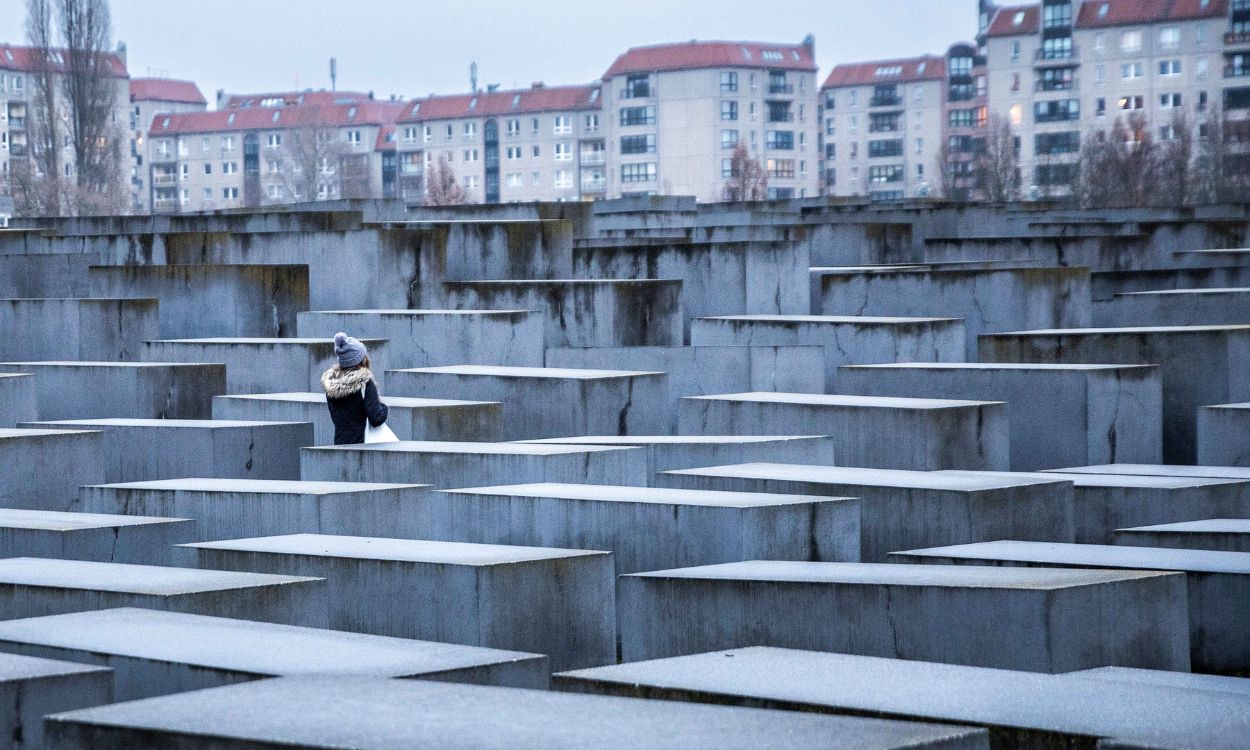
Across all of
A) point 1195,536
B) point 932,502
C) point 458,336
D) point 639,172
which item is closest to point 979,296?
point 458,336

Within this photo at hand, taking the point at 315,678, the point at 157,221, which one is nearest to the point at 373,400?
the point at 315,678

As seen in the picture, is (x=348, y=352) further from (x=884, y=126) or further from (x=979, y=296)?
(x=884, y=126)

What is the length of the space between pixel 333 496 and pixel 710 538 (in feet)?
5.03

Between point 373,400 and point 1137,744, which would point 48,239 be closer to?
point 373,400

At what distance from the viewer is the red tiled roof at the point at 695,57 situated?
4286 inches

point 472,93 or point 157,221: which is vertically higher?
point 472,93

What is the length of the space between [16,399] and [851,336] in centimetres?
544

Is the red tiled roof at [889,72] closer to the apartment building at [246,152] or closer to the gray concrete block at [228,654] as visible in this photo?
the apartment building at [246,152]

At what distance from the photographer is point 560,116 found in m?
118

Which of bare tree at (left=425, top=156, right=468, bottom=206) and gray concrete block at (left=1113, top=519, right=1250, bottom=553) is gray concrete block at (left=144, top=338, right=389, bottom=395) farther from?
bare tree at (left=425, top=156, right=468, bottom=206)

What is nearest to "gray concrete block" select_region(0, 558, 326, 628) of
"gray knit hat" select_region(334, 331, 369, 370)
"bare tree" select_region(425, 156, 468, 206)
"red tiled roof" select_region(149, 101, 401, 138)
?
Result: "gray knit hat" select_region(334, 331, 369, 370)

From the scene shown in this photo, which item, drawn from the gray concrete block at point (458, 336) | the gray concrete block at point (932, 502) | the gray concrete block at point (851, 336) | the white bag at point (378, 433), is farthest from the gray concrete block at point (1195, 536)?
the gray concrete block at point (458, 336)

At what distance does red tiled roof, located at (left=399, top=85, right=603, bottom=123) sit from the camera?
387ft

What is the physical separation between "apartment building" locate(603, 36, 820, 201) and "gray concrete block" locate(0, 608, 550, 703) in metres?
103
